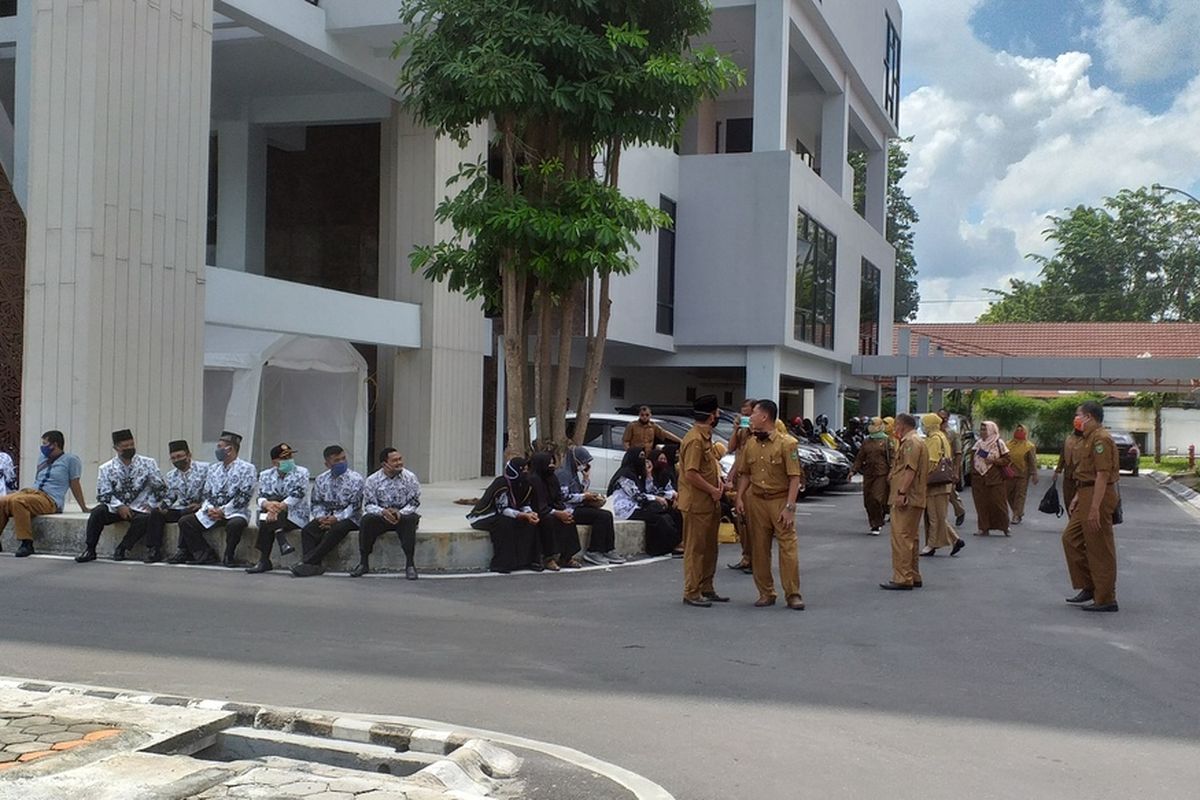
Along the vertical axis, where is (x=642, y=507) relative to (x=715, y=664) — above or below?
above

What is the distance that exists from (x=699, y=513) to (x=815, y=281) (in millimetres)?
22708

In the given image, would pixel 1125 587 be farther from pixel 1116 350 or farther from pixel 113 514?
pixel 1116 350

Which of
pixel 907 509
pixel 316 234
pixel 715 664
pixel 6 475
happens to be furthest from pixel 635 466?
pixel 316 234

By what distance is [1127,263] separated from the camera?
2539 inches

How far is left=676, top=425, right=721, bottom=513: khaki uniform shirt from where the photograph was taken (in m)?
10.8

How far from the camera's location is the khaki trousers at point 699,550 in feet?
35.3

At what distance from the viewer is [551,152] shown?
16.1 m

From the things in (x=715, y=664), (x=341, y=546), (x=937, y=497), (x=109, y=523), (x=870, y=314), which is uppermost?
(x=870, y=314)

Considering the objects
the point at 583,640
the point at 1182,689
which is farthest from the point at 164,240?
the point at 1182,689

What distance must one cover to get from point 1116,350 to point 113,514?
1795 inches

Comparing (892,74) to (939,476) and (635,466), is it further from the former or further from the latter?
(635,466)

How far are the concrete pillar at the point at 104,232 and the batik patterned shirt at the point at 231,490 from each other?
312cm

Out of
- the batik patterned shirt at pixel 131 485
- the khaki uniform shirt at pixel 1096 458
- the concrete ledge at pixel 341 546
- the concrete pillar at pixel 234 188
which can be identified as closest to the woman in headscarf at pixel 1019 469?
the khaki uniform shirt at pixel 1096 458

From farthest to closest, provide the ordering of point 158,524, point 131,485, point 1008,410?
1. point 1008,410
2. point 131,485
3. point 158,524
